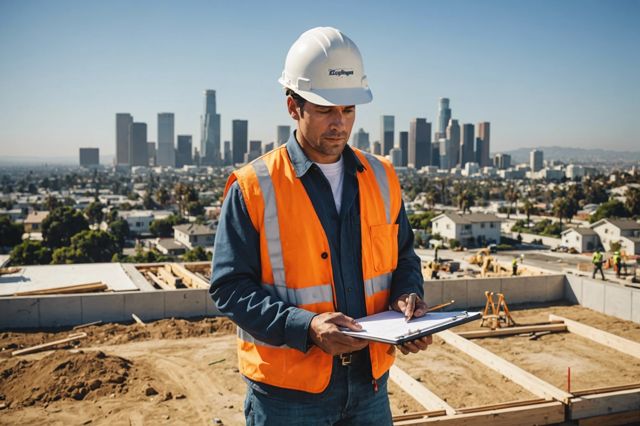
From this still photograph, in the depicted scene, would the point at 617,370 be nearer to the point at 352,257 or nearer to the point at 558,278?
the point at 558,278

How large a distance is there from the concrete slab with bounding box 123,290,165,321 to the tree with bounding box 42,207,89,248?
40.3 meters

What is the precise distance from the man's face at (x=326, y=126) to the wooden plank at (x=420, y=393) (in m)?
5.40

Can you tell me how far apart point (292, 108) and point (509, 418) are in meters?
5.75

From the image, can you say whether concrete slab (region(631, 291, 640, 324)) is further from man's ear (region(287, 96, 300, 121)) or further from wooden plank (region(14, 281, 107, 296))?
man's ear (region(287, 96, 300, 121))

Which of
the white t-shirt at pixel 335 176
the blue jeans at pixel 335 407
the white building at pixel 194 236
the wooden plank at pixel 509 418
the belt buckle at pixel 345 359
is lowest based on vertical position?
the white building at pixel 194 236

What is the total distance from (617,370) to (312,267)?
9.39 m

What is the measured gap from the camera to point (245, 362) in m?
2.34

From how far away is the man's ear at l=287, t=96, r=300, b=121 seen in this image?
2.44 metres

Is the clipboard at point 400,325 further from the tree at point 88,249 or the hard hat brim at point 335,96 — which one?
the tree at point 88,249

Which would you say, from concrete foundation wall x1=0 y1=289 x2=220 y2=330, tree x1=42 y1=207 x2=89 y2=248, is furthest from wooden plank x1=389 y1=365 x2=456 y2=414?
tree x1=42 y1=207 x2=89 y2=248

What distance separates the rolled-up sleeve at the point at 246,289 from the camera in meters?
2.14

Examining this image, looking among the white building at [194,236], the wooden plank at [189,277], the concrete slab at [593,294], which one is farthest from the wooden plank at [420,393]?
the white building at [194,236]

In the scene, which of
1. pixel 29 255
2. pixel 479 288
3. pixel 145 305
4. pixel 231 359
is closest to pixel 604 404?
pixel 231 359

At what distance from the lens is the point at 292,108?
2.47 metres
